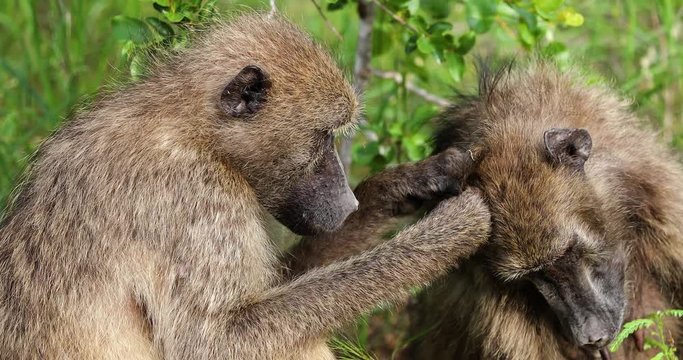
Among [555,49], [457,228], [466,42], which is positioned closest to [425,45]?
[466,42]

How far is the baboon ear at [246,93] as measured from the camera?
13.2 feet

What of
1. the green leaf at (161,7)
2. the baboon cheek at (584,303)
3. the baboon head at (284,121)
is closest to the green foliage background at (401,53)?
the green leaf at (161,7)

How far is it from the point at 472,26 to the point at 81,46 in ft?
8.04

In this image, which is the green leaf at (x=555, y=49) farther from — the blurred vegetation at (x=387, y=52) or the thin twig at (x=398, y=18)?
the thin twig at (x=398, y=18)

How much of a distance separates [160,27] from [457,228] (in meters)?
1.53

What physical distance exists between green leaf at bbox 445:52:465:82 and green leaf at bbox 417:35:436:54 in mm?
122

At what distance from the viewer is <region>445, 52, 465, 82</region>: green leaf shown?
481 cm

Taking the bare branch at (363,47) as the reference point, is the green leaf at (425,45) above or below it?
above

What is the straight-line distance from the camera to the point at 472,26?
4648 mm

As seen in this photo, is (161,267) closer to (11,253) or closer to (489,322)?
(11,253)

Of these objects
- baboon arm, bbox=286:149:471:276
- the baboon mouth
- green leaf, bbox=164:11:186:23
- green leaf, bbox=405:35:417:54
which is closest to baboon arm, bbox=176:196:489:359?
baboon arm, bbox=286:149:471:276

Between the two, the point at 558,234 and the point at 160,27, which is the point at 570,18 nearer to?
the point at 558,234

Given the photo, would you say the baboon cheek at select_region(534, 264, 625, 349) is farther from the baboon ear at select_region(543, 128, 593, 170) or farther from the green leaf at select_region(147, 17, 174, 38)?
the green leaf at select_region(147, 17, 174, 38)

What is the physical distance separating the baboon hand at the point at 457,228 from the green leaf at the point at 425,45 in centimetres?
83
